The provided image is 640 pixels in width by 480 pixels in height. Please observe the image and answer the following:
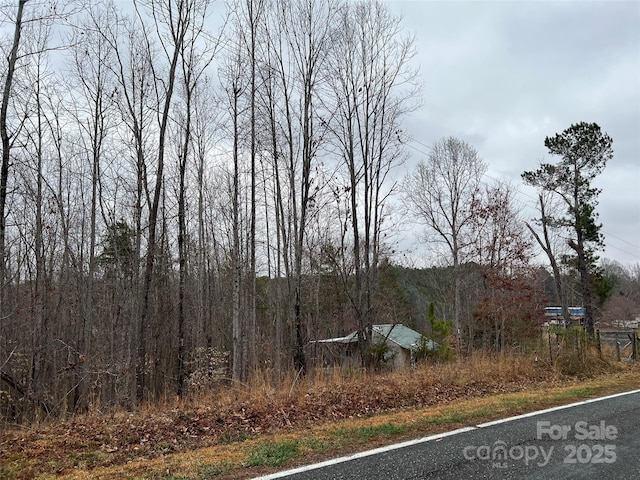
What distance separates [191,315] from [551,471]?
20977 mm

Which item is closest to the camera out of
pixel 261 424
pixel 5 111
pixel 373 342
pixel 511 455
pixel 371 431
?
pixel 511 455

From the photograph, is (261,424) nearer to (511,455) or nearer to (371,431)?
(371,431)

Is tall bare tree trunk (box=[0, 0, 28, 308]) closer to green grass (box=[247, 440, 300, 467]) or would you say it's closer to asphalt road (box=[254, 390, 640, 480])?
green grass (box=[247, 440, 300, 467])

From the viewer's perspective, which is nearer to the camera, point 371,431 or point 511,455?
point 511,455

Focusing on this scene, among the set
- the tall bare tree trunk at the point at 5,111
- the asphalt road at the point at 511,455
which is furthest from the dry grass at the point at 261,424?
the tall bare tree trunk at the point at 5,111

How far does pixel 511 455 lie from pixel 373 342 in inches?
378

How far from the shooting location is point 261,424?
615 cm

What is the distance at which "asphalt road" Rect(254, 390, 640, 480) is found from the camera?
3887mm

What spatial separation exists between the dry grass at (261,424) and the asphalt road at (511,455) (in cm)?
49

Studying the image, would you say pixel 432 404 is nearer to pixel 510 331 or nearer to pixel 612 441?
pixel 612 441

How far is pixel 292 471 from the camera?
4051 mm

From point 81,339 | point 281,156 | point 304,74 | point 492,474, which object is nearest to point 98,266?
point 81,339

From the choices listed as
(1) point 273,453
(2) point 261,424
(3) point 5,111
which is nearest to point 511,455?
(1) point 273,453

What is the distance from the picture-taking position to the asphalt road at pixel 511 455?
12.8 feet
